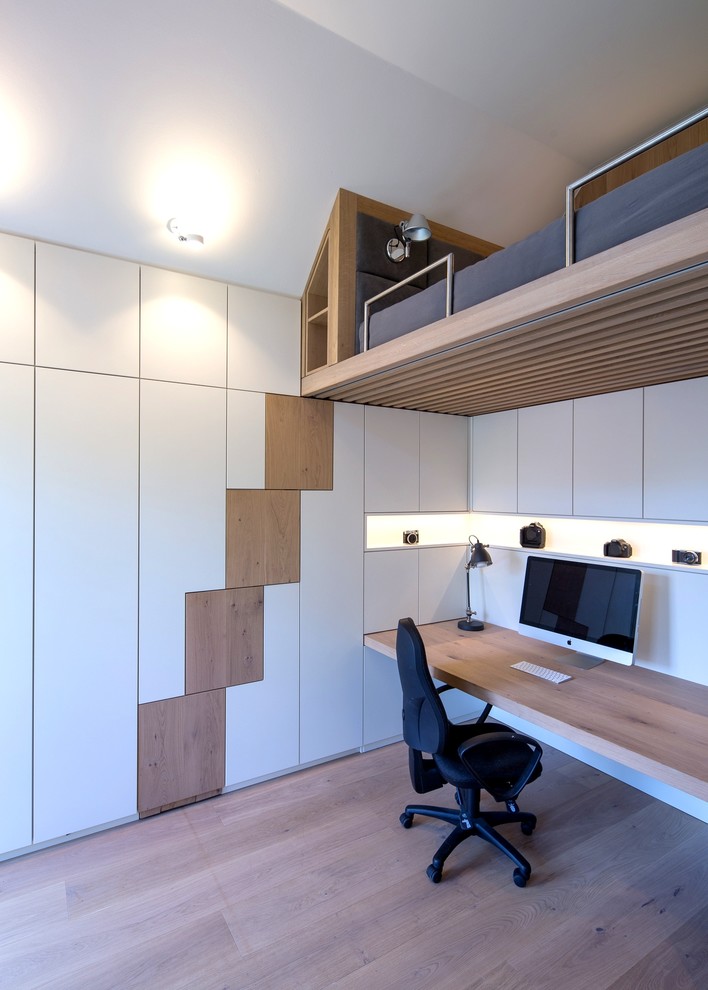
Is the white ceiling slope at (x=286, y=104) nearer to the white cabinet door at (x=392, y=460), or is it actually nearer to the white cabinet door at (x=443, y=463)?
the white cabinet door at (x=392, y=460)

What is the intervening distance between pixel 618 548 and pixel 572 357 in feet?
4.39

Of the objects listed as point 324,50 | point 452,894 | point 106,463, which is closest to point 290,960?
point 452,894

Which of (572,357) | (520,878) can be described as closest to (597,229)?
(572,357)

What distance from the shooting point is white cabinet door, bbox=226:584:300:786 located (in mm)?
3031

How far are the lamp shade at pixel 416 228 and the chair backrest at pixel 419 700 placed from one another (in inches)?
82.3

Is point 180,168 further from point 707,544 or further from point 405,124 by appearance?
point 707,544

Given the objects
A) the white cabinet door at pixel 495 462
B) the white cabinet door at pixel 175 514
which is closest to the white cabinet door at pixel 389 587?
the white cabinet door at pixel 495 462

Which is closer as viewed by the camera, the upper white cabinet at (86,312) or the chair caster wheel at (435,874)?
the chair caster wheel at (435,874)

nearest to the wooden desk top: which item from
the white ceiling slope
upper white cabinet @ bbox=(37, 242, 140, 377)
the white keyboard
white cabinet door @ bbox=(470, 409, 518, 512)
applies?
the white keyboard

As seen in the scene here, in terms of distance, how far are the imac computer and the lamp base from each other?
502 millimetres

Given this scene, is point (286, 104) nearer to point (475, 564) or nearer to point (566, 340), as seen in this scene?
point (566, 340)

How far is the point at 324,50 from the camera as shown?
2285 millimetres

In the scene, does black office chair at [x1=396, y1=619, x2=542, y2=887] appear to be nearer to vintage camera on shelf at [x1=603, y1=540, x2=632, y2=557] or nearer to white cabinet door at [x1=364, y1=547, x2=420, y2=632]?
white cabinet door at [x1=364, y1=547, x2=420, y2=632]

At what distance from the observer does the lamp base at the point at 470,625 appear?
12.1ft
